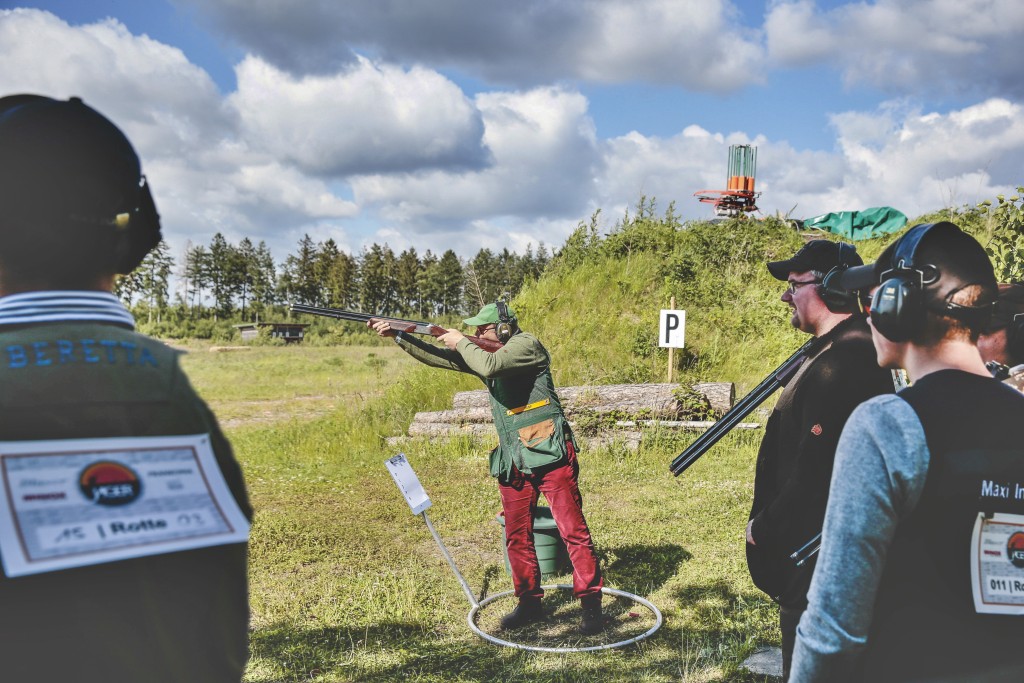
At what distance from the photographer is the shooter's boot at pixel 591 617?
5.38 meters

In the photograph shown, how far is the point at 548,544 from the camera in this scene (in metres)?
6.58

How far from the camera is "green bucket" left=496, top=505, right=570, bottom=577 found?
21.3 ft

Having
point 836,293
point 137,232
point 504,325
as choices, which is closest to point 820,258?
point 836,293

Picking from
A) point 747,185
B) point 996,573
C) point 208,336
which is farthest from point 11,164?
point 208,336

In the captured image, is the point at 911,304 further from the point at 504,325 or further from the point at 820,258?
the point at 504,325

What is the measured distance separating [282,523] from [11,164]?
25.4ft

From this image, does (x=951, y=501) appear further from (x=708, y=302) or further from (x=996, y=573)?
(x=708, y=302)

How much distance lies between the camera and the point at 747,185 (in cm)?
2138

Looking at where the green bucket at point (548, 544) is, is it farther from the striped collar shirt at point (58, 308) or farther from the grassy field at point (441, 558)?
the striped collar shirt at point (58, 308)

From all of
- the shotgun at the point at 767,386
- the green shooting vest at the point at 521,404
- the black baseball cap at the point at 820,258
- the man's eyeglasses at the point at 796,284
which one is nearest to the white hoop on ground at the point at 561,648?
the green shooting vest at the point at 521,404

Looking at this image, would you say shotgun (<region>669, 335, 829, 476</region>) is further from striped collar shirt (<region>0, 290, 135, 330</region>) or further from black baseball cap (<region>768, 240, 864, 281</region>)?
striped collar shirt (<region>0, 290, 135, 330</region>)

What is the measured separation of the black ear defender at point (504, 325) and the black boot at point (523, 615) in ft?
6.78

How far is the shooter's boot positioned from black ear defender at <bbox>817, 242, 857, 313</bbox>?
10.6 feet

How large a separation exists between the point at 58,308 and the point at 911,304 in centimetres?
203
